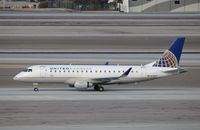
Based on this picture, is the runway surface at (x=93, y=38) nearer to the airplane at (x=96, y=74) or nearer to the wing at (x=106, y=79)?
the airplane at (x=96, y=74)

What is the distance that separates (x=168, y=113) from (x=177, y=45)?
13494 millimetres

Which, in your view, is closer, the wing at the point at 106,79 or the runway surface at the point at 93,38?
the wing at the point at 106,79

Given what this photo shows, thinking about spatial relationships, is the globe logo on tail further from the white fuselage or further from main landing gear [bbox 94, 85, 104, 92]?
main landing gear [bbox 94, 85, 104, 92]

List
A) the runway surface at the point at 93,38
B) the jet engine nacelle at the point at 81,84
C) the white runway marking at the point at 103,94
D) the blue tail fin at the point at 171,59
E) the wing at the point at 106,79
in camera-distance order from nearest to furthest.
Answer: the white runway marking at the point at 103,94 → the jet engine nacelle at the point at 81,84 → the wing at the point at 106,79 → the blue tail fin at the point at 171,59 → the runway surface at the point at 93,38

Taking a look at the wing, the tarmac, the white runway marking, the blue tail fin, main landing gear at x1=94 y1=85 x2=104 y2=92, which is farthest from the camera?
the blue tail fin

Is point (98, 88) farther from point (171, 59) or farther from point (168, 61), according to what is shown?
point (171, 59)

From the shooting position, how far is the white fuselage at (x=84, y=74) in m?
46.5

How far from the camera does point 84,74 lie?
1845 inches

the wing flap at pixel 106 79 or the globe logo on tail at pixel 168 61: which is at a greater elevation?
the globe logo on tail at pixel 168 61

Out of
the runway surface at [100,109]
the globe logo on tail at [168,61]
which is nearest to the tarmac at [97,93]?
the runway surface at [100,109]

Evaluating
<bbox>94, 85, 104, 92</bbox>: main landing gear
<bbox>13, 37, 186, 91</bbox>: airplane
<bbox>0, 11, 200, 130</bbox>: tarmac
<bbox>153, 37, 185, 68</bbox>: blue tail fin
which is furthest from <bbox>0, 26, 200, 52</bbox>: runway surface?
<bbox>94, 85, 104, 92</bbox>: main landing gear

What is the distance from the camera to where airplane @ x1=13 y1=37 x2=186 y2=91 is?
46.5 m

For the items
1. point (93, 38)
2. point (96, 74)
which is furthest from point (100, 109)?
point (93, 38)

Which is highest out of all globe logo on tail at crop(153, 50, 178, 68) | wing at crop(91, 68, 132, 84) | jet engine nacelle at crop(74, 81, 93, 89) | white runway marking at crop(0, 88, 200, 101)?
globe logo on tail at crop(153, 50, 178, 68)
